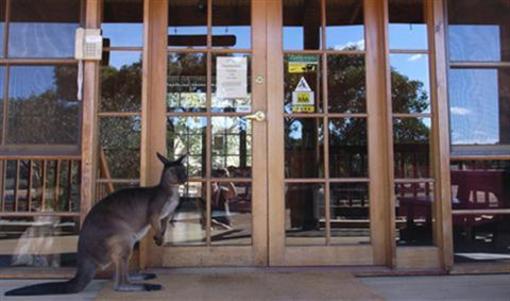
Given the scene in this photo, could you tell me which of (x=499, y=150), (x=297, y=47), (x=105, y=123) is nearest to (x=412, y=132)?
(x=499, y=150)

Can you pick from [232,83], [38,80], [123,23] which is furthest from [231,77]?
[38,80]

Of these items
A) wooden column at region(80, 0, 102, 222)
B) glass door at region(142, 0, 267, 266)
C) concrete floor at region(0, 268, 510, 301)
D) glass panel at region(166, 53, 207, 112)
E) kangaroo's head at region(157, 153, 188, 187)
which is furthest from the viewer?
glass panel at region(166, 53, 207, 112)

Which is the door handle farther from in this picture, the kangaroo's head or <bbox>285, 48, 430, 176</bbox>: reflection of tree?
the kangaroo's head

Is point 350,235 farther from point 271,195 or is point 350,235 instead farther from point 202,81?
point 202,81

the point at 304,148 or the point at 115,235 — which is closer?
the point at 115,235

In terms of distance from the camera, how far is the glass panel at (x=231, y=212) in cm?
346

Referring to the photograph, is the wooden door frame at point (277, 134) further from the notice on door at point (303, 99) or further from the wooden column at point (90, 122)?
the notice on door at point (303, 99)

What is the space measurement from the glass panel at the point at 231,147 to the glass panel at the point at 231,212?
94mm

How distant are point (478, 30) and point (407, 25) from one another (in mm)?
507

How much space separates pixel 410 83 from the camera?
351cm

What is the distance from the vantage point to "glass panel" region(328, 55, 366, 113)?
140 inches

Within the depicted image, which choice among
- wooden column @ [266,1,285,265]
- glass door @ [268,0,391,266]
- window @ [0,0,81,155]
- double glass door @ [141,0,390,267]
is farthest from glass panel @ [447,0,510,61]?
window @ [0,0,81,155]

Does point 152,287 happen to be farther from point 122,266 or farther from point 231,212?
point 231,212

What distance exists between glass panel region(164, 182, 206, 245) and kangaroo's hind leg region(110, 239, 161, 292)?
1.91 ft
